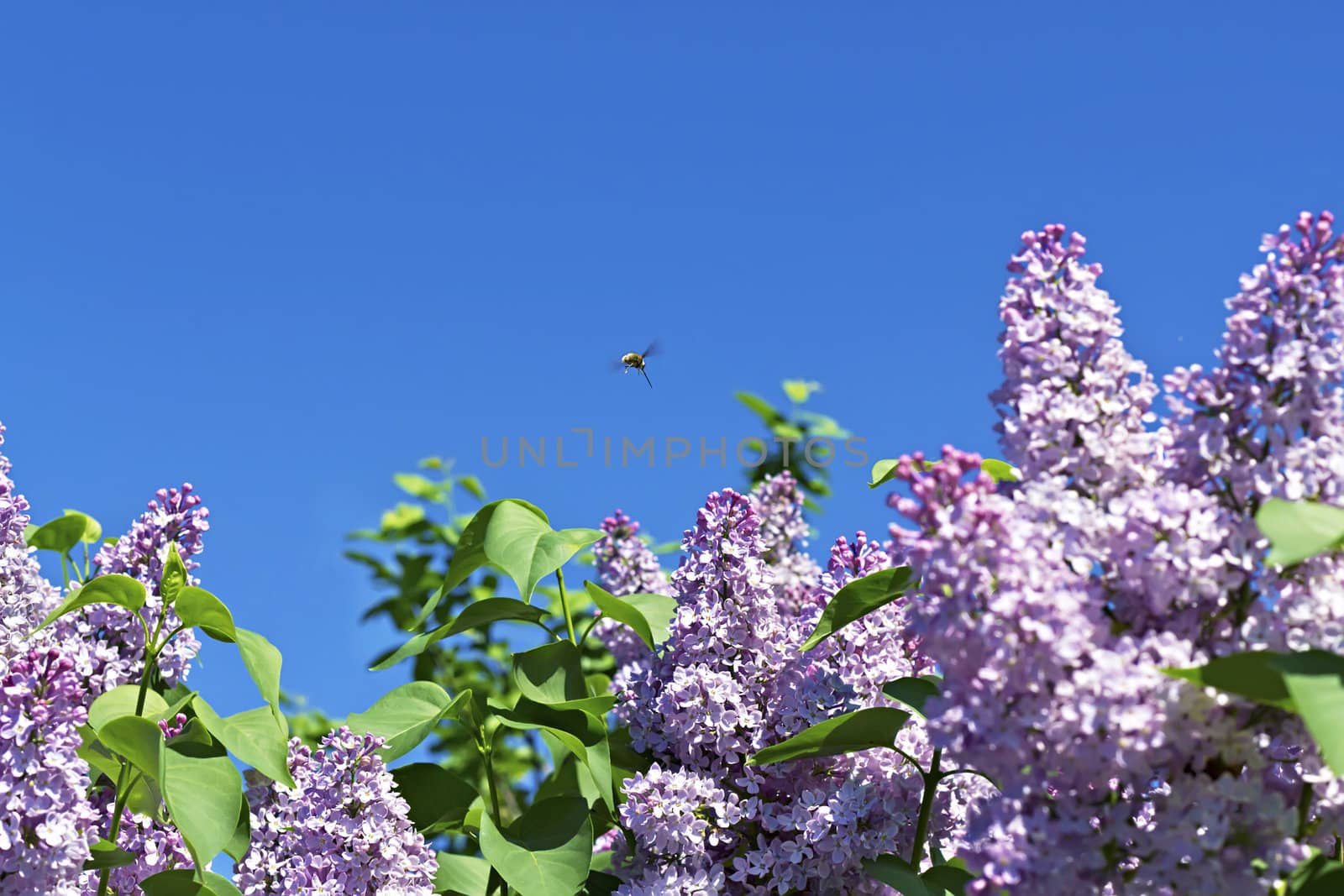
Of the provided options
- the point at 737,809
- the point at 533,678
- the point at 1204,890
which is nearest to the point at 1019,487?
the point at 1204,890

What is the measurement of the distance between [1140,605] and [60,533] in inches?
106

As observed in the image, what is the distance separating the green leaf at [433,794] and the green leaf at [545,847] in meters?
0.25

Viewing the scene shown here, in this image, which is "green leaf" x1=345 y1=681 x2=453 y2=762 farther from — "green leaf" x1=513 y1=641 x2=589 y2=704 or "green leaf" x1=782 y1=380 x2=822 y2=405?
"green leaf" x1=782 y1=380 x2=822 y2=405

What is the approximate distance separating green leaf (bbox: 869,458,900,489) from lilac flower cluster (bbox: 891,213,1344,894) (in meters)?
Result: 0.58

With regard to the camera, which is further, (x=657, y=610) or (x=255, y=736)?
(x=657, y=610)

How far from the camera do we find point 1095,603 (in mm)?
1628

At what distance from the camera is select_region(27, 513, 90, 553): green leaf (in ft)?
11.1

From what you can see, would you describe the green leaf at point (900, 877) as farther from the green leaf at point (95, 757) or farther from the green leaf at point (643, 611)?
the green leaf at point (95, 757)

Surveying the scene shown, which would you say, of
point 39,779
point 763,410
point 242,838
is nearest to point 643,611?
point 242,838

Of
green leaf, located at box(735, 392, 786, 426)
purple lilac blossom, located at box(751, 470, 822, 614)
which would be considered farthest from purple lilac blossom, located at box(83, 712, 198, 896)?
green leaf, located at box(735, 392, 786, 426)

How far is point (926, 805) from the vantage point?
2.30m

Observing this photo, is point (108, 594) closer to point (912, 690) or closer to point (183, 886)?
point (183, 886)

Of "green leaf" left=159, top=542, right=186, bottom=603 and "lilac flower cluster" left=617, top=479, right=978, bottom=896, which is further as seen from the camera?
"green leaf" left=159, top=542, right=186, bottom=603

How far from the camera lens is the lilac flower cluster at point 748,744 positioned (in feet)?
7.73
